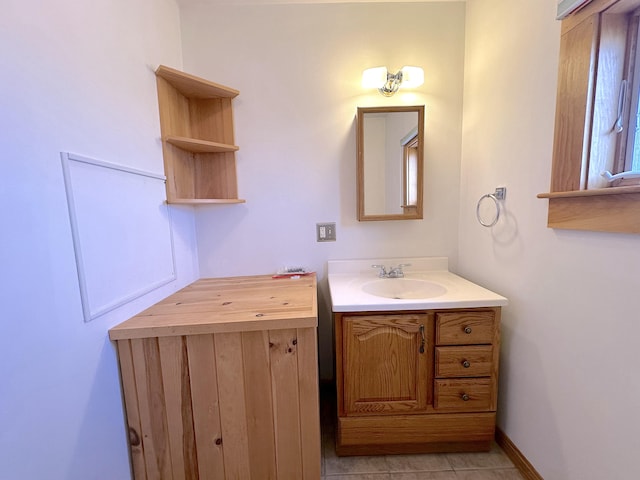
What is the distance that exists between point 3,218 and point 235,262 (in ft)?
3.56

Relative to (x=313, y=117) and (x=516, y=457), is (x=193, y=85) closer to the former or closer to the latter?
(x=313, y=117)

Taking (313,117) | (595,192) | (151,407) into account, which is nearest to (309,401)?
(151,407)

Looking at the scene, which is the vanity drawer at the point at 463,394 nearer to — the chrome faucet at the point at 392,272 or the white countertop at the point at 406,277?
the white countertop at the point at 406,277

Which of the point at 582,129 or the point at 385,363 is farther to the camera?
the point at 385,363

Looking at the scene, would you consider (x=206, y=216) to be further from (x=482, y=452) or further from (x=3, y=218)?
(x=482, y=452)

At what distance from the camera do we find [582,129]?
0.88 m

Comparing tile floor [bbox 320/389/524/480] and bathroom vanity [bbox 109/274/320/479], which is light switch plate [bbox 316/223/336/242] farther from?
tile floor [bbox 320/389/524/480]

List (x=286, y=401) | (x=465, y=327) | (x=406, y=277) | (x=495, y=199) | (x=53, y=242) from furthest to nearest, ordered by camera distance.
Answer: (x=406, y=277)
(x=495, y=199)
(x=465, y=327)
(x=286, y=401)
(x=53, y=242)

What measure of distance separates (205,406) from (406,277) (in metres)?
1.20

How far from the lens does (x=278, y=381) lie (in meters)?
0.98

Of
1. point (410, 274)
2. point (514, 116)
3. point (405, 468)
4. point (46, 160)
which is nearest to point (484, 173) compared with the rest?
point (514, 116)

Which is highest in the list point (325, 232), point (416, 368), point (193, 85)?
point (193, 85)

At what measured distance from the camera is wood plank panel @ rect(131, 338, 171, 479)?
95 cm

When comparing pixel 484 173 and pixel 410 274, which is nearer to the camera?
pixel 484 173
